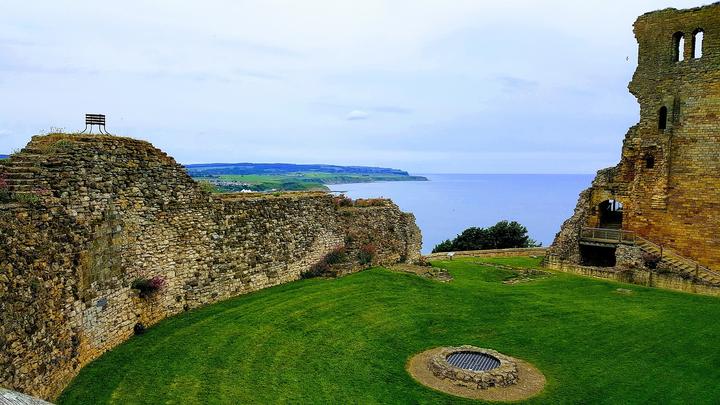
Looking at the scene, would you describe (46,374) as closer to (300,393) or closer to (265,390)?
(265,390)

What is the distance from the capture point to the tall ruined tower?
83.4 ft

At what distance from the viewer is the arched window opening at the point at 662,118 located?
27094 mm

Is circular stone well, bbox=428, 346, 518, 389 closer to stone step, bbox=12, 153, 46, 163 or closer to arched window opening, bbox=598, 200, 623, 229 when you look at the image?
stone step, bbox=12, 153, 46, 163

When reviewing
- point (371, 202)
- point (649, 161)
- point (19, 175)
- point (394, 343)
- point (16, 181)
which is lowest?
point (394, 343)

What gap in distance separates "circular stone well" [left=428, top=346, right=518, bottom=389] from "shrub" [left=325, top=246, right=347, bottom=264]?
8759 mm

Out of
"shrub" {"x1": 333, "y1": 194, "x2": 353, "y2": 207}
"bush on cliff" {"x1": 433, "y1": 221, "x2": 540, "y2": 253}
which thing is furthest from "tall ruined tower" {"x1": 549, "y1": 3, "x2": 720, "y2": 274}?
"shrub" {"x1": 333, "y1": 194, "x2": 353, "y2": 207}

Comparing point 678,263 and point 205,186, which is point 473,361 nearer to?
point 205,186

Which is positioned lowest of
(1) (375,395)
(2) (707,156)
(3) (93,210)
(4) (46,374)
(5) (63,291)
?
(1) (375,395)

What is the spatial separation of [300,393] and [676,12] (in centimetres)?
2753

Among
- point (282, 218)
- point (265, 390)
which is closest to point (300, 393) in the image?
point (265, 390)

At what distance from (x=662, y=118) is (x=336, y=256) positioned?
19.2m

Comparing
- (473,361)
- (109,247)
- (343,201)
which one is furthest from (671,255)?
(109,247)

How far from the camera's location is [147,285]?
13.9 metres

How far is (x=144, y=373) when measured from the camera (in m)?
11.1
